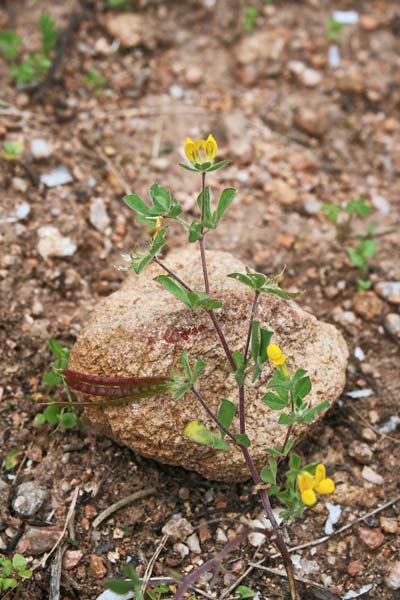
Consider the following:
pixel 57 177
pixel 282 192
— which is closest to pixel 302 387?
pixel 282 192

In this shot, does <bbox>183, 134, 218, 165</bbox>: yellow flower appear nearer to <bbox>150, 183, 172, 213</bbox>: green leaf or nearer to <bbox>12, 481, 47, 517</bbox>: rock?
<bbox>150, 183, 172, 213</bbox>: green leaf

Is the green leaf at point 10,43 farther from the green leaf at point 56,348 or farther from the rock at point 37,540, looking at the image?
the rock at point 37,540

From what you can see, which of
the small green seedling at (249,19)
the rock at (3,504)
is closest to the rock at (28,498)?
the rock at (3,504)

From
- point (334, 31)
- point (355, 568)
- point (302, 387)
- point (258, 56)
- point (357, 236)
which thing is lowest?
point (355, 568)

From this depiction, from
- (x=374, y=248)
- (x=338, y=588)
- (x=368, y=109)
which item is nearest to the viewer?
(x=338, y=588)

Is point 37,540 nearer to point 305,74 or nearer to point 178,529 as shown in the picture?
point 178,529

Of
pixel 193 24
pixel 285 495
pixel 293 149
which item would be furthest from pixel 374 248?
pixel 193 24

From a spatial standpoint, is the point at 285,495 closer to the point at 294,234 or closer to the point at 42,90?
the point at 294,234
